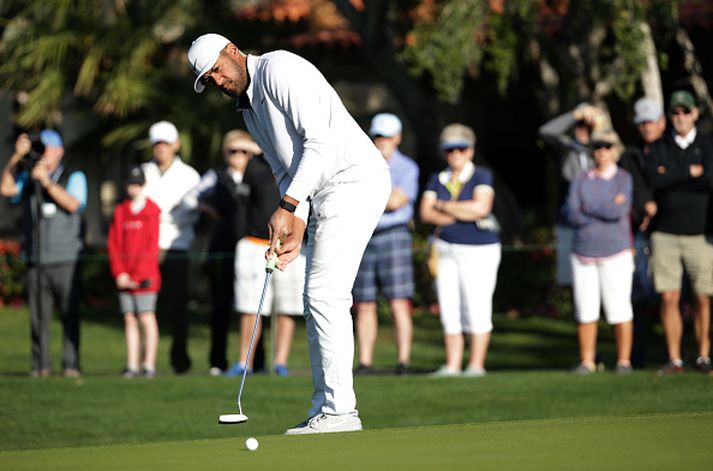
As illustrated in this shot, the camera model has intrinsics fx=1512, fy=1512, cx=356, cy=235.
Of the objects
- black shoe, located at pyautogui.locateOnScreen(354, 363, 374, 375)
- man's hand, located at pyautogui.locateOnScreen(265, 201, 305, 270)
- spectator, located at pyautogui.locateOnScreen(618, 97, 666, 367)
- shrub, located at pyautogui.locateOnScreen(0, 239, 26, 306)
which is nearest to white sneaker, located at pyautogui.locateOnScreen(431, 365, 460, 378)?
black shoe, located at pyautogui.locateOnScreen(354, 363, 374, 375)

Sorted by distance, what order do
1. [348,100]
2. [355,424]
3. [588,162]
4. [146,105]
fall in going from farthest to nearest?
[348,100] < [146,105] < [588,162] < [355,424]

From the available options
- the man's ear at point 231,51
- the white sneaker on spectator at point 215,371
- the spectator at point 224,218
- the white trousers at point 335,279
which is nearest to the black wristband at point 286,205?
the white trousers at point 335,279

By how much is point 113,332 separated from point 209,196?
5463mm

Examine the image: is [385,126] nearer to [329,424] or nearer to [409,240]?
[409,240]

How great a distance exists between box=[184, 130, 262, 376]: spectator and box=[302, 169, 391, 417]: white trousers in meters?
5.33

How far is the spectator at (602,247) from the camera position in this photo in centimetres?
1196

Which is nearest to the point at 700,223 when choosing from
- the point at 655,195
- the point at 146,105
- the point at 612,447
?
the point at 655,195

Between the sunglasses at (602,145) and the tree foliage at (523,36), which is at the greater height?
the tree foliage at (523,36)

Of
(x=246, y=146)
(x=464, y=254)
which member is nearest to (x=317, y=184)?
(x=464, y=254)

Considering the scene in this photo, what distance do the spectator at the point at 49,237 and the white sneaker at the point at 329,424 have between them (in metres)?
5.90

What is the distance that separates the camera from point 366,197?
7.48 metres

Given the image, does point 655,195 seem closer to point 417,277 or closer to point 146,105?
point 417,277

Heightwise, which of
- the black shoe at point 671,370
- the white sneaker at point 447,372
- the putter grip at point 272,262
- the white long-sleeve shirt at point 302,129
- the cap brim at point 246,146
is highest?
the cap brim at point 246,146

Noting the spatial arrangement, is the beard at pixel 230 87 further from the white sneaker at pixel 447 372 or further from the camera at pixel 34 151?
the camera at pixel 34 151
